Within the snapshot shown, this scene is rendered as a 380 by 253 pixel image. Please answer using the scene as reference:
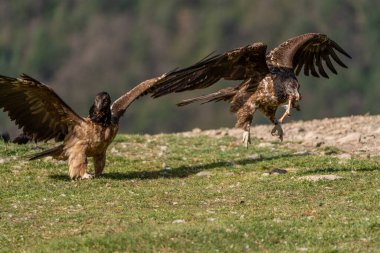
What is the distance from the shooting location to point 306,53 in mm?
21719

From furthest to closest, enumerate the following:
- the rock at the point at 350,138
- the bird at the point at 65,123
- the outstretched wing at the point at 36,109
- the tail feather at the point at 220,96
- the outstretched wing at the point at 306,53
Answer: the rock at the point at 350,138, the outstretched wing at the point at 306,53, the tail feather at the point at 220,96, the bird at the point at 65,123, the outstretched wing at the point at 36,109

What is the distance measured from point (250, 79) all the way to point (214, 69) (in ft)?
3.20

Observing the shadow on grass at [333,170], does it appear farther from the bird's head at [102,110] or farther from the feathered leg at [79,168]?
the feathered leg at [79,168]

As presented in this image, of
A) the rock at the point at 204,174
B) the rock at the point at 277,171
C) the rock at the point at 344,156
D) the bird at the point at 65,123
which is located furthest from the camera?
the rock at the point at 344,156

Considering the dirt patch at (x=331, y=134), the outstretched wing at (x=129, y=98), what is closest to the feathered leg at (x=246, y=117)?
the outstretched wing at (x=129, y=98)

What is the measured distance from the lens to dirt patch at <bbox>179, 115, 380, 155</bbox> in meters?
23.1

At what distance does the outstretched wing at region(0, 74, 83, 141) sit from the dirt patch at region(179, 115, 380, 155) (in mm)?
6078

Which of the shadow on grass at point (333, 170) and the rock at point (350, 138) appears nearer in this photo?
the shadow on grass at point (333, 170)

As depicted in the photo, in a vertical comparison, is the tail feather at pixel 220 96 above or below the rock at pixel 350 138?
above

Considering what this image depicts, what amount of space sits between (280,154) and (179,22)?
11348cm

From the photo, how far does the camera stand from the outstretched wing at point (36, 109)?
18047 millimetres

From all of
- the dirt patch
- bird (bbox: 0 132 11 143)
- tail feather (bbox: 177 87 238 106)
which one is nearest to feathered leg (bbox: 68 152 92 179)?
tail feather (bbox: 177 87 238 106)

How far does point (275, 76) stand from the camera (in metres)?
19.6

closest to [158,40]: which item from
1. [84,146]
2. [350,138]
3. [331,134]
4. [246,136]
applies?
[331,134]
